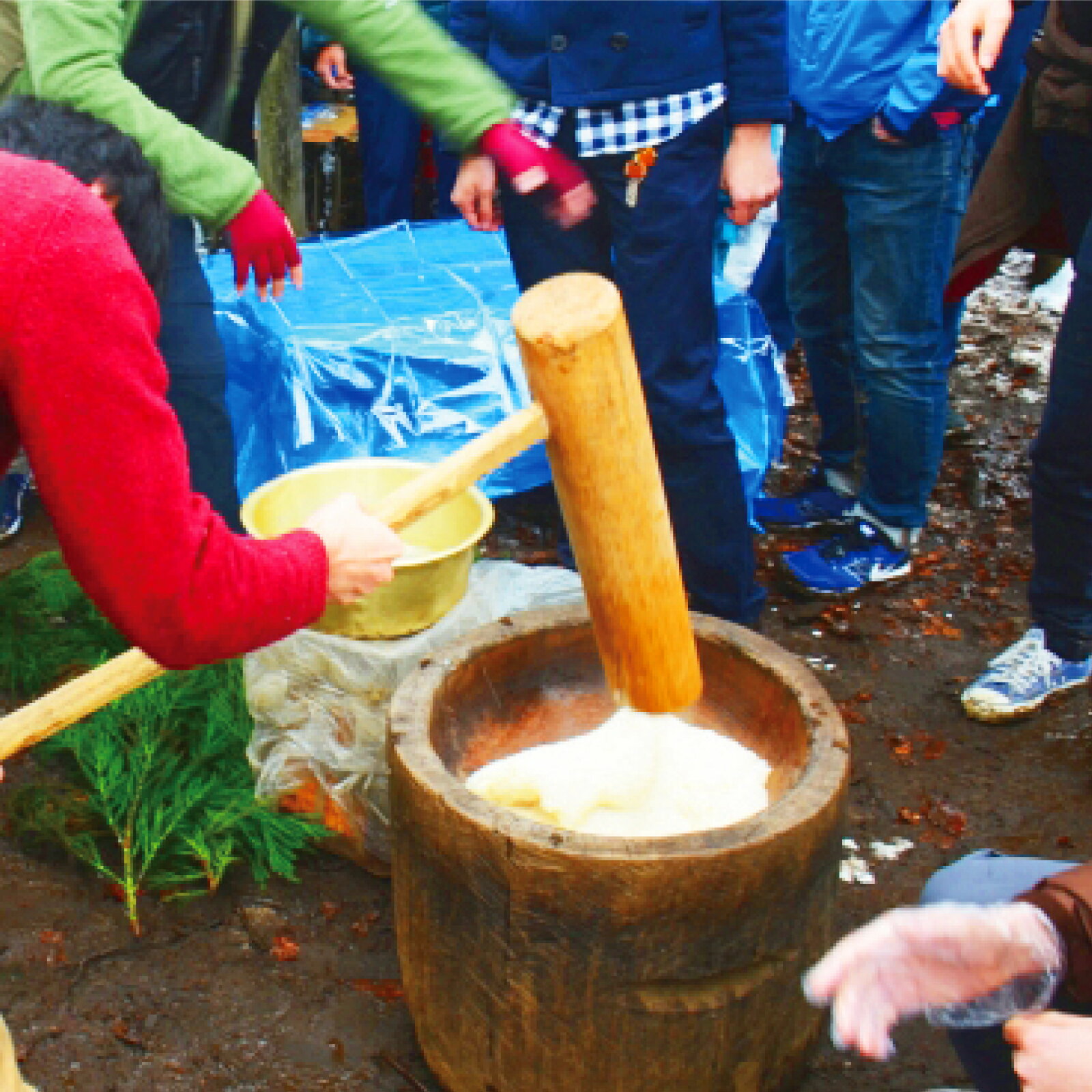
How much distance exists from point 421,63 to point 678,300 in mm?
749

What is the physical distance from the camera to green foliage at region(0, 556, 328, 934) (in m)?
2.71

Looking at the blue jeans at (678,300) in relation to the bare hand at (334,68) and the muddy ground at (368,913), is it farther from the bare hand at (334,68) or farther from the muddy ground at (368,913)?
the bare hand at (334,68)

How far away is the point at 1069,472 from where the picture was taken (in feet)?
9.84

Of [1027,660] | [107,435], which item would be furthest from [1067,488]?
[107,435]

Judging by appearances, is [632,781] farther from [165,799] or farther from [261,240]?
[261,240]

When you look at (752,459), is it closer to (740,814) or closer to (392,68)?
(392,68)

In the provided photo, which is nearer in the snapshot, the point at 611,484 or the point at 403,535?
the point at 611,484

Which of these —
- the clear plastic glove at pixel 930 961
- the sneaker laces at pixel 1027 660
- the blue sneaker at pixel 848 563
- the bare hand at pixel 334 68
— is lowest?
the blue sneaker at pixel 848 563

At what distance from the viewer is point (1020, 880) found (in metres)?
1.75

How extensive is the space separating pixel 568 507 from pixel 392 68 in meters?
1.32

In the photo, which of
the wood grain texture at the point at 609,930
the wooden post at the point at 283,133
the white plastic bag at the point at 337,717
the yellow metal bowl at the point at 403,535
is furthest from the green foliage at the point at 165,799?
the wooden post at the point at 283,133

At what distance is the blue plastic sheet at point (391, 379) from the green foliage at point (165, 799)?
1.12 m

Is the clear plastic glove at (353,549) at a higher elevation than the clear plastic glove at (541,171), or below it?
below

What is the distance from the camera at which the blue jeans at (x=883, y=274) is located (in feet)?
11.4
